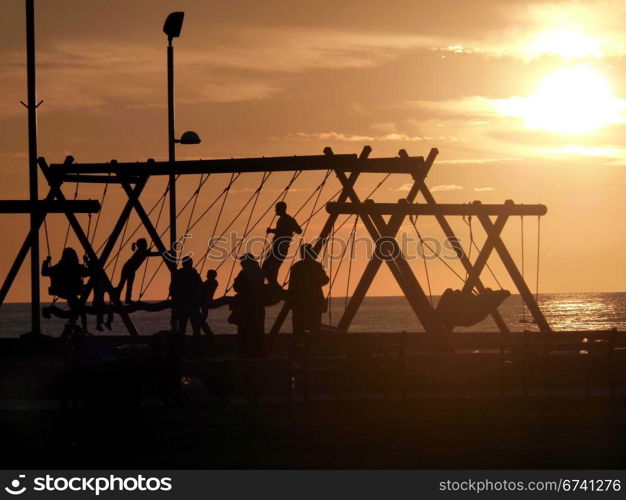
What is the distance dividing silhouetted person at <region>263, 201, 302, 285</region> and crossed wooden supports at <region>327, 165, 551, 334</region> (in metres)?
0.88

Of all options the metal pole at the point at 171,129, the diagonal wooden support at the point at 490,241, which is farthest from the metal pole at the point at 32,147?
the diagonal wooden support at the point at 490,241

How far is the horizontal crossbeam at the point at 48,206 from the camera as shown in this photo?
25109 millimetres

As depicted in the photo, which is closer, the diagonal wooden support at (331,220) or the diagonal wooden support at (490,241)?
the diagonal wooden support at (331,220)

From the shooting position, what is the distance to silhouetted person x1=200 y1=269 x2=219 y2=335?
2505 centimetres

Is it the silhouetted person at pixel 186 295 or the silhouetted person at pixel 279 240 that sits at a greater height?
the silhouetted person at pixel 279 240

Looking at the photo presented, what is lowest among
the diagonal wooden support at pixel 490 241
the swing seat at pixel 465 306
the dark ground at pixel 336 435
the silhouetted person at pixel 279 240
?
the dark ground at pixel 336 435

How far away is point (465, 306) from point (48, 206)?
6.85 meters

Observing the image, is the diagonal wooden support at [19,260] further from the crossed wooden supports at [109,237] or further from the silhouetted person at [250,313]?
the silhouetted person at [250,313]

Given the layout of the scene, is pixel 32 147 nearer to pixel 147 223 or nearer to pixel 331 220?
pixel 147 223

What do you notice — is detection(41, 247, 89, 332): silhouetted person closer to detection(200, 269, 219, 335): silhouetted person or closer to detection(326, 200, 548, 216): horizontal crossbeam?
detection(200, 269, 219, 335): silhouetted person

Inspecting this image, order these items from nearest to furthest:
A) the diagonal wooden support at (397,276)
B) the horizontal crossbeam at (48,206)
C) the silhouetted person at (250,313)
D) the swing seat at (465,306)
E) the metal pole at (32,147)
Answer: the silhouetted person at (250,313), the diagonal wooden support at (397,276), the horizontal crossbeam at (48,206), the swing seat at (465,306), the metal pole at (32,147)

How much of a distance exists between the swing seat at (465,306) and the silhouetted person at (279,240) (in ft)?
9.42

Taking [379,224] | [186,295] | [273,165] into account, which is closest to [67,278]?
[186,295]
